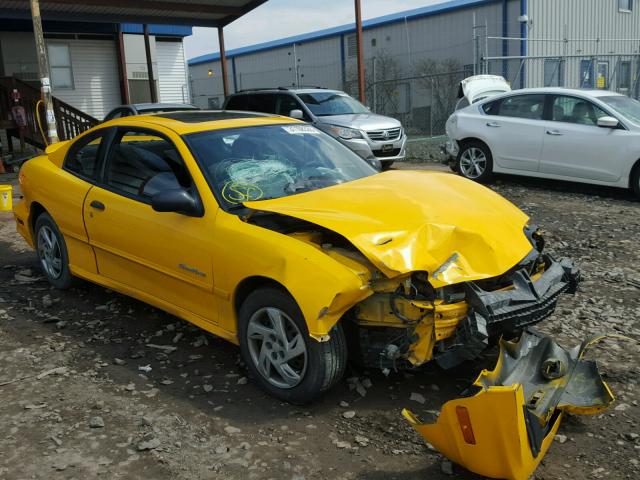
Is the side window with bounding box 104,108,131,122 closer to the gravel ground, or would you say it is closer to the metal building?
the gravel ground

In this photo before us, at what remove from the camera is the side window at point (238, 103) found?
43.9 ft

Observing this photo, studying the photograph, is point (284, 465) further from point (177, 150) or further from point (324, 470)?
point (177, 150)

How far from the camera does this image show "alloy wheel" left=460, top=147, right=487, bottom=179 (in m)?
10.6

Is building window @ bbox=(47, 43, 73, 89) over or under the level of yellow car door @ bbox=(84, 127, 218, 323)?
over

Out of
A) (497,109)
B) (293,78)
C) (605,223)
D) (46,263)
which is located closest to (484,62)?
(497,109)

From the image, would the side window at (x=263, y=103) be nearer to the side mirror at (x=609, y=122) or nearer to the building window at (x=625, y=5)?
the side mirror at (x=609, y=122)

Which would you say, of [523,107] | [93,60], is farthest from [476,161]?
[93,60]

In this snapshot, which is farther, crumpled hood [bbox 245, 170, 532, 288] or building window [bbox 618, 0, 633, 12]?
building window [bbox 618, 0, 633, 12]

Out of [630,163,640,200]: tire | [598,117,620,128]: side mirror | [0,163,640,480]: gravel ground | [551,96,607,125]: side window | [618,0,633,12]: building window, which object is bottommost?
[0,163,640,480]: gravel ground

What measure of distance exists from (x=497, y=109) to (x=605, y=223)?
3399mm

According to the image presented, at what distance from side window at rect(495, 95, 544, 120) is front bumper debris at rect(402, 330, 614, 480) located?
697cm

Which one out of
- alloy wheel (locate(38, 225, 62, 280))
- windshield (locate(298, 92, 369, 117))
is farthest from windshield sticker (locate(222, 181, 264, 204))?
windshield (locate(298, 92, 369, 117))

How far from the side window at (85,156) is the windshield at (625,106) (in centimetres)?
736

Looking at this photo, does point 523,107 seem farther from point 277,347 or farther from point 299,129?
point 277,347
